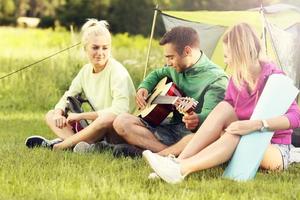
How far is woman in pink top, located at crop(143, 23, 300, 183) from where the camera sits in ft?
10.0

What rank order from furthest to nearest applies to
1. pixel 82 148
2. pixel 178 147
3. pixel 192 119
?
pixel 82 148 < pixel 178 147 < pixel 192 119

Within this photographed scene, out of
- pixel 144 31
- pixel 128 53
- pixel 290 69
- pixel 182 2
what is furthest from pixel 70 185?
pixel 182 2

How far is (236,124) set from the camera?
3.10 meters

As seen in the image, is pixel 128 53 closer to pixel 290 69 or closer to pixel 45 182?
pixel 290 69

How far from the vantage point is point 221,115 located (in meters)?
3.21

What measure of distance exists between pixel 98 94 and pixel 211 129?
3.59 feet

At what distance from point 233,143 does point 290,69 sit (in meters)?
1.84

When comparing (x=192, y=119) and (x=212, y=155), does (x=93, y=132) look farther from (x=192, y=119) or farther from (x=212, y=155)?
(x=212, y=155)

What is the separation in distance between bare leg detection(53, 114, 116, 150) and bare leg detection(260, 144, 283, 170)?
913mm

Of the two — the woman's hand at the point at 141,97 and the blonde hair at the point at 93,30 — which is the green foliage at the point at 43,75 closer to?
the blonde hair at the point at 93,30

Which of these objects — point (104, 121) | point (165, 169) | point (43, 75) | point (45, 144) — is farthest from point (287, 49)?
point (43, 75)

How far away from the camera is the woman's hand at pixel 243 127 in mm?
3088

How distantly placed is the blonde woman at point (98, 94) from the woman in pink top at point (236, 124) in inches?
30.3

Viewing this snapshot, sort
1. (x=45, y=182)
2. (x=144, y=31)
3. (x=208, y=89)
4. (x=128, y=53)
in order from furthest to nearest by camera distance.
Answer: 1. (x=144, y=31)
2. (x=128, y=53)
3. (x=208, y=89)
4. (x=45, y=182)
